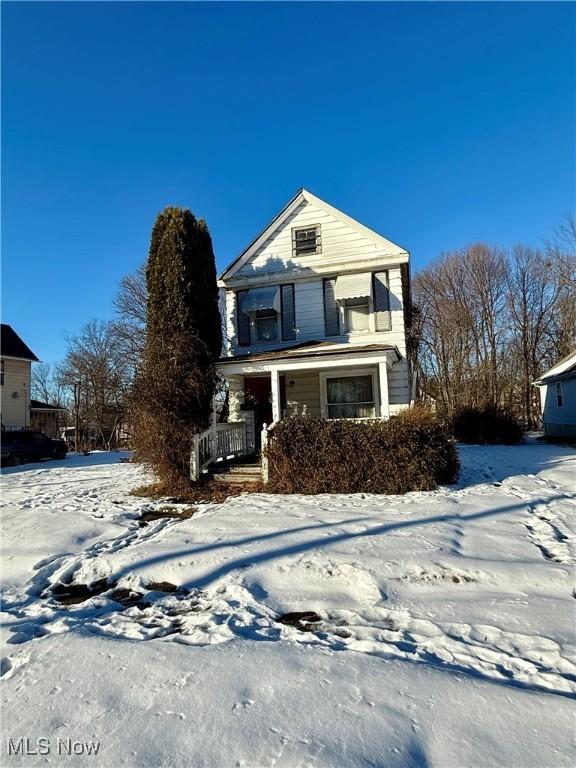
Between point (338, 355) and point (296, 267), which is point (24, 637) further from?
point (296, 267)

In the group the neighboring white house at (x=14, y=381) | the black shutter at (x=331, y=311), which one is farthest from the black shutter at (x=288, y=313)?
the neighboring white house at (x=14, y=381)

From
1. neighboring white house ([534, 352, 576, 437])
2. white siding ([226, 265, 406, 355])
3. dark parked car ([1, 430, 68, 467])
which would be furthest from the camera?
neighboring white house ([534, 352, 576, 437])

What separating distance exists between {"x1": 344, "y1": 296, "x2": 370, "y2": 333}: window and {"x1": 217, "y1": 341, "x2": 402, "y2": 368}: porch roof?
2.28 feet

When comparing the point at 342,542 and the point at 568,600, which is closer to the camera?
the point at 568,600

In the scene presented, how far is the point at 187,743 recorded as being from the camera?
86.5 inches

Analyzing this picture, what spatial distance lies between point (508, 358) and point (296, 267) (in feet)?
80.0

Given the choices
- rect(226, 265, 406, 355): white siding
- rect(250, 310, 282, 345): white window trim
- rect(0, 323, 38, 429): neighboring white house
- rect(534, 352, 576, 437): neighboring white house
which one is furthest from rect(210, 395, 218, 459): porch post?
rect(534, 352, 576, 437): neighboring white house

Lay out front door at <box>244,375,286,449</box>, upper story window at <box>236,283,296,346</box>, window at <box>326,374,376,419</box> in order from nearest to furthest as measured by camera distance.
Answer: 1. window at <box>326,374,376,419</box>
2. upper story window at <box>236,283,296,346</box>
3. front door at <box>244,375,286,449</box>

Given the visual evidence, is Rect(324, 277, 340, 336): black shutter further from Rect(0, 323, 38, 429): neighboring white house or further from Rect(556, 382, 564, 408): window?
Rect(0, 323, 38, 429): neighboring white house

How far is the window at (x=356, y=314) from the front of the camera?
41.9ft

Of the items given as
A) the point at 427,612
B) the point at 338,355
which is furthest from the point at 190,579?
the point at 338,355

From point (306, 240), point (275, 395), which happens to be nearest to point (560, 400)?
point (306, 240)

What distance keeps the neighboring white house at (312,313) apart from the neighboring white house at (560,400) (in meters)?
12.1

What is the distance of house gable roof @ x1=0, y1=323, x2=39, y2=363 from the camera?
23125 mm
